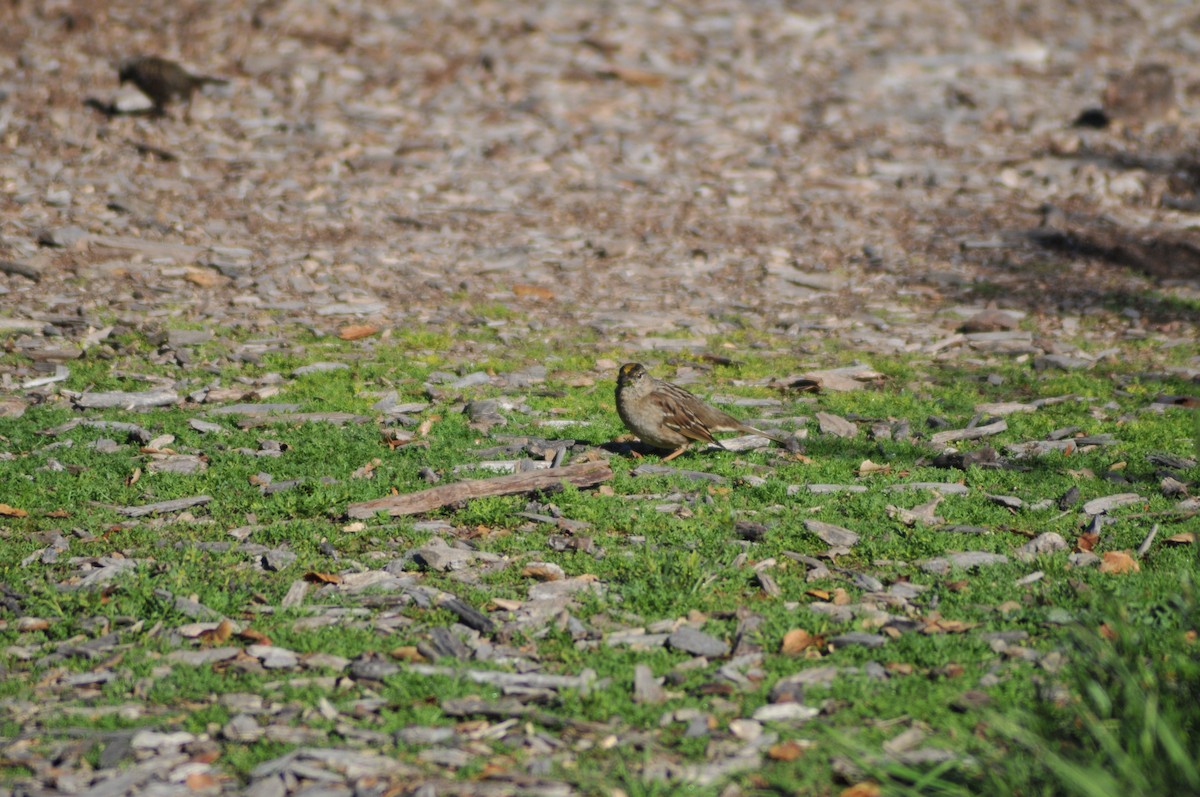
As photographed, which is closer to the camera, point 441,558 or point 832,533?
Answer: point 441,558

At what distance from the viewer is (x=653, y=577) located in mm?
7383

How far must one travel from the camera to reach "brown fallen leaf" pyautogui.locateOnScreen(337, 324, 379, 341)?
13133mm

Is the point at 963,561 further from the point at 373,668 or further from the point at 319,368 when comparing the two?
the point at 319,368

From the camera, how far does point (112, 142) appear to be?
1784 centimetres

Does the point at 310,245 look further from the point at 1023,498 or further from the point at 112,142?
the point at 1023,498

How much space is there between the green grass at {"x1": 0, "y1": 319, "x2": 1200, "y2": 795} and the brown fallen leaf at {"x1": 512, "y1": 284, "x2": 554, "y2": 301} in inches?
113

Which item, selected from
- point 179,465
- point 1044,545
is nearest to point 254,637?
point 179,465

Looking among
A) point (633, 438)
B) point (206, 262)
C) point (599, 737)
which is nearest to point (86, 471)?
point (633, 438)

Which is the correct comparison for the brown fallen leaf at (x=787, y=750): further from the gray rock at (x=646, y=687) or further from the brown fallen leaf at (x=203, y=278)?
the brown fallen leaf at (x=203, y=278)

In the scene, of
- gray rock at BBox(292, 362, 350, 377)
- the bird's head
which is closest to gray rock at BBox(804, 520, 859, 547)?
the bird's head

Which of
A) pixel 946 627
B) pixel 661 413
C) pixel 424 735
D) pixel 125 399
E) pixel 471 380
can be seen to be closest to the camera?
pixel 424 735

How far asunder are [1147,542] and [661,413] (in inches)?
140

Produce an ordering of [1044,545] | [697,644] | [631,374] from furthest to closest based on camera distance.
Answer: [631,374] < [1044,545] < [697,644]

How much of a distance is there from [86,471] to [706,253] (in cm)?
928
